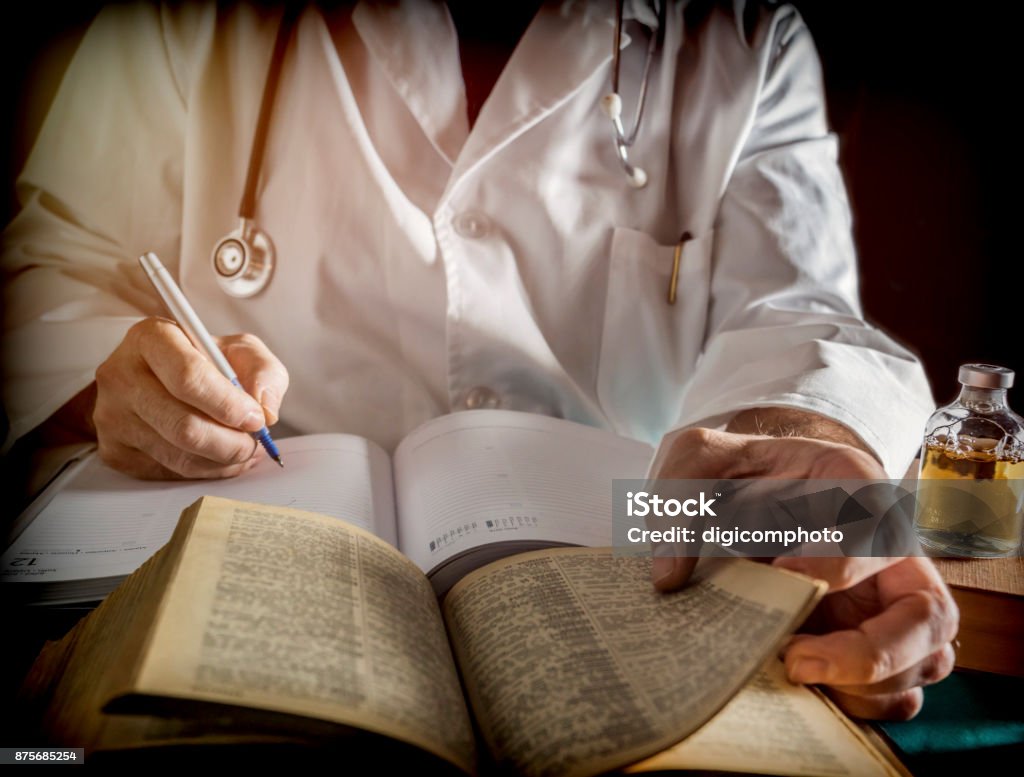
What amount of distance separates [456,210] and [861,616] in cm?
55

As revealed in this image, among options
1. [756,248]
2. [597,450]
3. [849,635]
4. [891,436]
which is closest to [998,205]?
[756,248]

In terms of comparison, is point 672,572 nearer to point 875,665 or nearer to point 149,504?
point 875,665

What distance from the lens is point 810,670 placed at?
371 millimetres

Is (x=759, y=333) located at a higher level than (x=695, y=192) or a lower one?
lower

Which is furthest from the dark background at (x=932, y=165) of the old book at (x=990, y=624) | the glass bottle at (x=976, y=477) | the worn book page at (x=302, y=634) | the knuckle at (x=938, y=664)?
the worn book page at (x=302, y=634)

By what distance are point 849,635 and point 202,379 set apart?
0.46 m

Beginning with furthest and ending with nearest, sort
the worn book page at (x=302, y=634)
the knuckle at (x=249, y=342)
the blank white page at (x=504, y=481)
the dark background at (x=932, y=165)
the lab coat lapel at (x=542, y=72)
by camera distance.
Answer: the dark background at (x=932, y=165)
the lab coat lapel at (x=542, y=72)
the knuckle at (x=249, y=342)
the blank white page at (x=504, y=481)
the worn book page at (x=302, y=634)

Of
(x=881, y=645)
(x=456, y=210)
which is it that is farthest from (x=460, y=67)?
(x=881, y=645)

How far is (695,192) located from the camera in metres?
0.85

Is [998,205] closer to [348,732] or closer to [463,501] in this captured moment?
[463,501]

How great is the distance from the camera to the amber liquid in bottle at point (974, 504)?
1.74ft

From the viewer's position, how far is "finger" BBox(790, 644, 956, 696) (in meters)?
0.38

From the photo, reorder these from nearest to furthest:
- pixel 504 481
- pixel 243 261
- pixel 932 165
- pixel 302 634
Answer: pixel 302 634 < pixel 504 481 < pixel 243 261 < pixel 932 165

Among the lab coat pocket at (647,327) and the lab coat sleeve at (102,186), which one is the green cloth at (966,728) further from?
the lab coat sleeve at (102,186)
